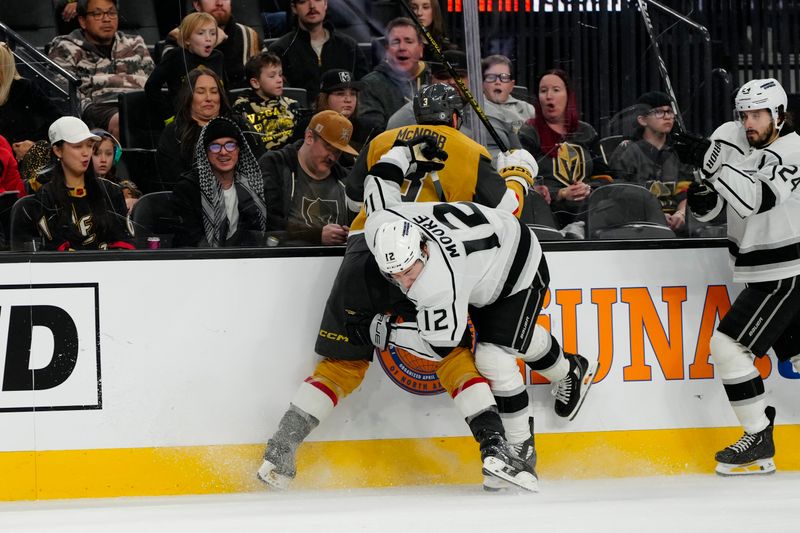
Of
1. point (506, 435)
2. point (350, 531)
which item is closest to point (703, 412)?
point (506, 435)

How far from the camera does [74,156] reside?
158 inches

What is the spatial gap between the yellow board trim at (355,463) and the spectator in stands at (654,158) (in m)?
0.95

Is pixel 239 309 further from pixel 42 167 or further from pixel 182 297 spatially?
pixel 42 167

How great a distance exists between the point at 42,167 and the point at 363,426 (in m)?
1.52

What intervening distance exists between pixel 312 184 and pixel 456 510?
54.0 inches

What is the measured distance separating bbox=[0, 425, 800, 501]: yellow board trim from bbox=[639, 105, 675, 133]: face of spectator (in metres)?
1.19

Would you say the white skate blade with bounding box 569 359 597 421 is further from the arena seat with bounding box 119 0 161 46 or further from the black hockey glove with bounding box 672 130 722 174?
the arena seat with bounding box 119 0 161 46

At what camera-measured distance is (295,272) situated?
4016 mm

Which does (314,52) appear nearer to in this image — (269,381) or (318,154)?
(318,154)

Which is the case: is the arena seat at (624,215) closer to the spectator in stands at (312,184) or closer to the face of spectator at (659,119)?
the face of spectator at (659,119)

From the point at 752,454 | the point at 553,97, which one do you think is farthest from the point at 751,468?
the point at 553,97

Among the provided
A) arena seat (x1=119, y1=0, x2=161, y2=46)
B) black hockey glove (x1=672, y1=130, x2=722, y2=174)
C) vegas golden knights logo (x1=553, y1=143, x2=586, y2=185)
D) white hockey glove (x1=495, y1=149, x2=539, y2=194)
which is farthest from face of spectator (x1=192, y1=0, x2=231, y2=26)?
black hockey glove (x1=672, y1=130, x2=722, y2=174)

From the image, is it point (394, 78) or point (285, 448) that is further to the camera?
point (394, 78)

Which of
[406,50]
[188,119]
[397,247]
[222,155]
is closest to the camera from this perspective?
[397,247]
